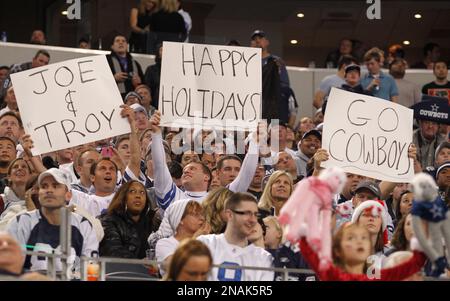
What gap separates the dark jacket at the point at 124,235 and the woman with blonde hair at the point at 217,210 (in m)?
0.53

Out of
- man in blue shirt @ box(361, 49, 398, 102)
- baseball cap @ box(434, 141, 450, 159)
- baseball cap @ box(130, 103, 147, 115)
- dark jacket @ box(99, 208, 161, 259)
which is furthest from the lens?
man in blue shirt @ box(361, 49, 398, 102)

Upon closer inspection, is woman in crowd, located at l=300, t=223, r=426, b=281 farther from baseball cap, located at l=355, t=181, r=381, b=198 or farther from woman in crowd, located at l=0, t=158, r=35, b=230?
woman in crowd, located at l=0, t=158, r=35, b=230

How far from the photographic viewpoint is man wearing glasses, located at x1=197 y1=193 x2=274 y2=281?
10609mm

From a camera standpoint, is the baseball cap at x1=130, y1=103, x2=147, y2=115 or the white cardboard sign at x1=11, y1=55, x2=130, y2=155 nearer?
the white cardboard sign at x1=11, y1=55, x2=130, y2=155

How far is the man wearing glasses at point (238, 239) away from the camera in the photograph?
418 inches

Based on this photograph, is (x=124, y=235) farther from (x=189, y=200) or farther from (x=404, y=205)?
(x=404, y=205)

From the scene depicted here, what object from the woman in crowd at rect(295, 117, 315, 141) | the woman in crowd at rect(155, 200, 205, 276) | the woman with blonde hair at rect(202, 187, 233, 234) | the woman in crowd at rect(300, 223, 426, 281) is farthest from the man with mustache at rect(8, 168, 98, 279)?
the woman in crowd at rect(295, 117, 315, 141)

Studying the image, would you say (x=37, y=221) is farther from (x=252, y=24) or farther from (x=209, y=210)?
(x=252, y=24)

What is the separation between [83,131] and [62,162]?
1314mm

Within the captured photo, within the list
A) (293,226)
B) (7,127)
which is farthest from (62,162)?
(293,226)

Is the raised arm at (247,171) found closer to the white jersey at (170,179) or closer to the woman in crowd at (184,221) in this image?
the white jersey at (170,179)

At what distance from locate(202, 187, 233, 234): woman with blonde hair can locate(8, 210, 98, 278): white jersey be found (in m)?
1.06

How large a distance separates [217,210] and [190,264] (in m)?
3.12

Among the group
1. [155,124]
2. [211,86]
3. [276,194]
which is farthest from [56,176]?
[211,86]
